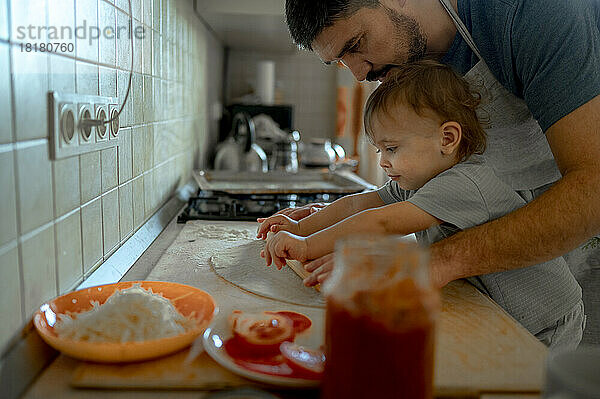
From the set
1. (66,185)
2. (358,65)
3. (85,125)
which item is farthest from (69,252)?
(358,65)

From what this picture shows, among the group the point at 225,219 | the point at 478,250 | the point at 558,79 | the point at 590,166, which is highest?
the point at 558,79

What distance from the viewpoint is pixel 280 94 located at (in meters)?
4.34

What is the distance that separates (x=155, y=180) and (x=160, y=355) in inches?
36.6

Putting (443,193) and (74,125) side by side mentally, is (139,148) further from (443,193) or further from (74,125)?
(443,193)

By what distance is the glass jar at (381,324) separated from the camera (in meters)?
0.49

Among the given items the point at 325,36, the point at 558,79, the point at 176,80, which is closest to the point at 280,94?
the point at 176,80

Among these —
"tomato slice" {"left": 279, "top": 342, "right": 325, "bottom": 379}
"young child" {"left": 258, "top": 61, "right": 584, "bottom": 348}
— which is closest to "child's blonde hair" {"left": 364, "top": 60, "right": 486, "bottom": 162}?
"young child" {"left": 258, "top": 61, "right": 584, "bottom": 348}

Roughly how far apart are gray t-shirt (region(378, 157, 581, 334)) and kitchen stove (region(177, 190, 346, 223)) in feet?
2.31

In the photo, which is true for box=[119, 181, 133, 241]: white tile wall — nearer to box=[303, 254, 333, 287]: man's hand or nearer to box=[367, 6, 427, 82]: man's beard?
box=[303, 254, 333, 287]: man's hand

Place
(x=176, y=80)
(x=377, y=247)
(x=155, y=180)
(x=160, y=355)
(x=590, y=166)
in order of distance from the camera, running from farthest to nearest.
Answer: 1. (x=176, y=80)
2. (x=155, y=180)
3. (x=590, y=166)
4. (x=160, y=355)
5. (x=377, y=247)

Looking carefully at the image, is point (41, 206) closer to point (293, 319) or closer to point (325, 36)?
point (293, 319)

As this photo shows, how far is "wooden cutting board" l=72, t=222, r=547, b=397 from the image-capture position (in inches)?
24.1

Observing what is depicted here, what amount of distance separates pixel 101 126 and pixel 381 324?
70 cm

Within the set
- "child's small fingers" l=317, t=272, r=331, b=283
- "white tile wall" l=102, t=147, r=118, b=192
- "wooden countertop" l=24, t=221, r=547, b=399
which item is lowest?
"wooden countertop" l=24, t=221, r=547, b=399
